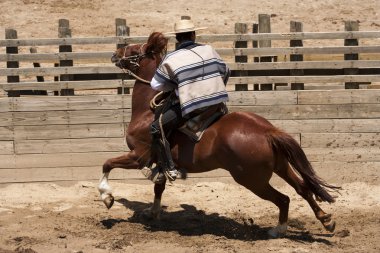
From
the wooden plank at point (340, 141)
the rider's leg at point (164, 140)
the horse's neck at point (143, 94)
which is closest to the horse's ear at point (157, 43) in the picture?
the horse's neck at point (143, 94)

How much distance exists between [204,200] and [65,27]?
3.24m

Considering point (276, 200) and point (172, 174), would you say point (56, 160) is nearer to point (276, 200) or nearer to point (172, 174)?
point (172, 174)

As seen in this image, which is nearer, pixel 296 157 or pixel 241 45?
pixel 296 157

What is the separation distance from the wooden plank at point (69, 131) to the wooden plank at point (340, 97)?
8.58 feet

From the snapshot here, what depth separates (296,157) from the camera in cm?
727

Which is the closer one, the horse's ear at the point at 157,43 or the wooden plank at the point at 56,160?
the horse's ear at the point at 157,43

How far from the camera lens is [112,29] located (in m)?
22.5

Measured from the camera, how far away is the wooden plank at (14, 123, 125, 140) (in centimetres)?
971

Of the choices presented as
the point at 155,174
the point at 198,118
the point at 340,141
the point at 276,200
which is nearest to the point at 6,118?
the point at 155,174

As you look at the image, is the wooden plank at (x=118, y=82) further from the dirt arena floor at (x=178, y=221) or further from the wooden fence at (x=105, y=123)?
the dirt arena floor at (x=178, y=221)

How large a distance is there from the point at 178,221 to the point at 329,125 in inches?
107

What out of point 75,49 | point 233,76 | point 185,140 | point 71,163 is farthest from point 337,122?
point 75,49

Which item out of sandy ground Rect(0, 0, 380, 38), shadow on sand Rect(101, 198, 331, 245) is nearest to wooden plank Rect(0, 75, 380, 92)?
shadow on sand Rect(101, 198, 331, 245)

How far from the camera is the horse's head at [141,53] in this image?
821 centimetres
